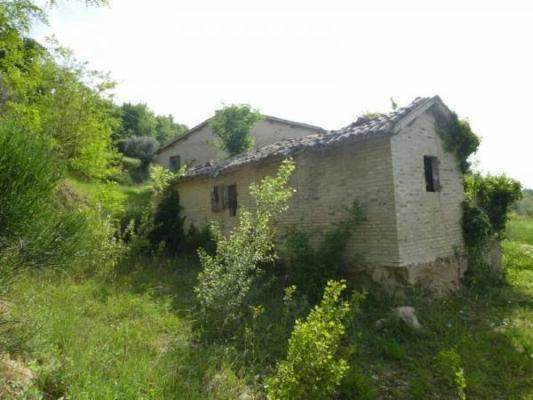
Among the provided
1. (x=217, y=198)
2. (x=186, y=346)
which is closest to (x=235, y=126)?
(x=217, y=198)

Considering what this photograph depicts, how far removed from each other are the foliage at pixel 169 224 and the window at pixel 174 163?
35.8 feet

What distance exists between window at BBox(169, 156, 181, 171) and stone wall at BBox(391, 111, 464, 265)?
734 inches

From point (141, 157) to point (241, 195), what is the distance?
61.8ft

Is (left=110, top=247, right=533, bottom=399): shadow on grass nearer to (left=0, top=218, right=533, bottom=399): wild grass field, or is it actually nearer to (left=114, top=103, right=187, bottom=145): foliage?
(left=0, top=218, right=533, bottom=399): wild grass field

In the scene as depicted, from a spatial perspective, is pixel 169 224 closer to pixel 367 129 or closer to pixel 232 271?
pixel 232 271

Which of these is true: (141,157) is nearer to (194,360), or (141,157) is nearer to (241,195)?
(241,195)

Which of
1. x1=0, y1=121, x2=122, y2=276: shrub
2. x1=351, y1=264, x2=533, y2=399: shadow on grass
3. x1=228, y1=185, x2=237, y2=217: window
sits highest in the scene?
x1=228, y1=185, x2=237, y2=217: window

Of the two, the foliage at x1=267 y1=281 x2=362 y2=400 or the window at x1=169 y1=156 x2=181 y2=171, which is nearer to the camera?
the foliage at x1=267 y1=281 x2=362 y2=400

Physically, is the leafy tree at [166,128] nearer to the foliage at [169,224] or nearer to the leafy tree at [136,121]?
the leafy tree at [136,121]

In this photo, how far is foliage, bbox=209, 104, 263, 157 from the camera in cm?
1816

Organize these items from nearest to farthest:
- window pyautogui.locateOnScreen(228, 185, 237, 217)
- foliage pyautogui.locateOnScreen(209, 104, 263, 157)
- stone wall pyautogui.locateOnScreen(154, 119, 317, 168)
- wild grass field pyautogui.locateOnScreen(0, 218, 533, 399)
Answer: wild grass field pyautogui.locateOnScreen(0, 218, 533, 399) → window pyautogui.locateOnScreen(228, 185, 237, 217) → foliage pyautogui.locateOnScreen(209, 104, 263, 157) → stone wall pyautogui.locateOnScreen(154, 119, 317, 168)

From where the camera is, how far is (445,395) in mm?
4012

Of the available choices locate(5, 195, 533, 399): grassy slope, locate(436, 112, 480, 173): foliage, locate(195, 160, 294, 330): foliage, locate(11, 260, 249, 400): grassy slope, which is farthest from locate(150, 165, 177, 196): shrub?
locate(436, 112, 480, 173): foliage

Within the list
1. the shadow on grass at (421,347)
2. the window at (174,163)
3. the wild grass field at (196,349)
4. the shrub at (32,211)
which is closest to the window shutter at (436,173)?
the shadow on grass at (421,347)
